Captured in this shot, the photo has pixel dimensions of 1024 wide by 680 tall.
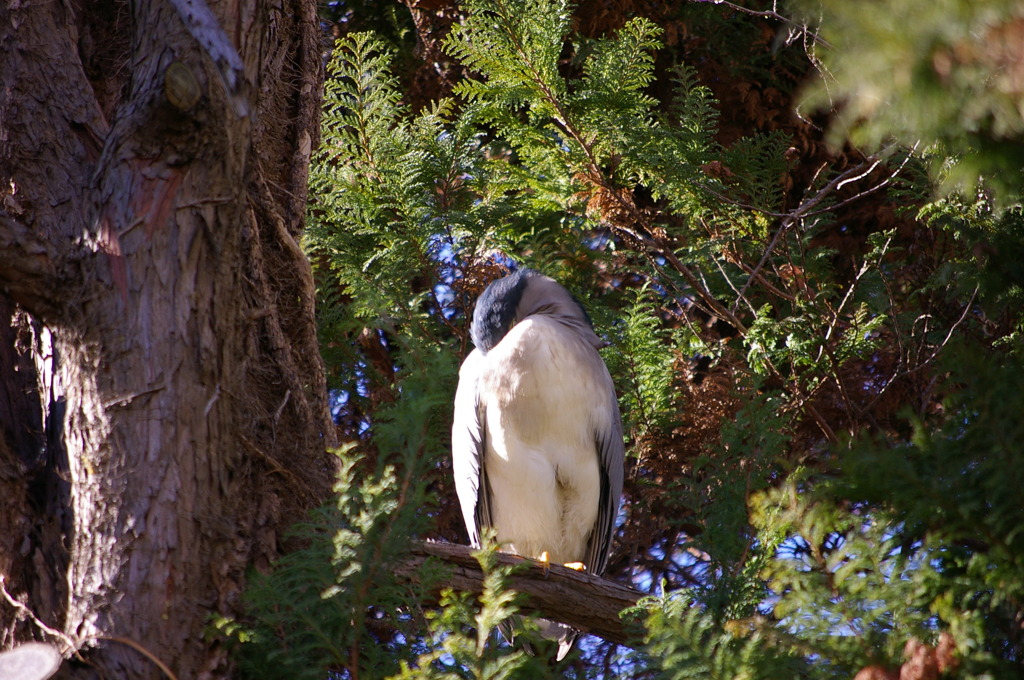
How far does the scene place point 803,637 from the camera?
5.57 ft

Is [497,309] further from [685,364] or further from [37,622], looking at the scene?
[37,622]

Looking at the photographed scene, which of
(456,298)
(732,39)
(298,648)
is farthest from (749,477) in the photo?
(732,39)

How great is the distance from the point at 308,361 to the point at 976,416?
190 centimetres

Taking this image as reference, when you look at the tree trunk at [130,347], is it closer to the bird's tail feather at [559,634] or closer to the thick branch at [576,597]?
the thick branch at [576,597]

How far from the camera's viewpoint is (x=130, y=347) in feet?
7.04

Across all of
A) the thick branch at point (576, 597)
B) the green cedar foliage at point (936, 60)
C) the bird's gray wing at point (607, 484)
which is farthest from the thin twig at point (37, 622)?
the bird's gray wing at point (607, 484)

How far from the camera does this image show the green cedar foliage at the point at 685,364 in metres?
1.67

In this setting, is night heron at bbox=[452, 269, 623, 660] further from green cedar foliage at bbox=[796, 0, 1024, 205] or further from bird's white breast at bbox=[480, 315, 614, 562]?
green cedar foliage at bbox=[796, 0, 1024, 205]

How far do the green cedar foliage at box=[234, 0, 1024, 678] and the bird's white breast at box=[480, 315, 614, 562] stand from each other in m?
0.22

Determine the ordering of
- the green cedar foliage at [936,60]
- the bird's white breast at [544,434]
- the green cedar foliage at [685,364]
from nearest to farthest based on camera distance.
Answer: the green cedar foliage at [936,60]
the green cedar foliage at [685,364]
the bird's white breast at [544,434]

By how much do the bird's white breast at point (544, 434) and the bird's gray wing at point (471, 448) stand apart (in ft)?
0.13

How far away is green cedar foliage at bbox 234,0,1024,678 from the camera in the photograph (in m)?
1.67

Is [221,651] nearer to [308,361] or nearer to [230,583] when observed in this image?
[230,583]

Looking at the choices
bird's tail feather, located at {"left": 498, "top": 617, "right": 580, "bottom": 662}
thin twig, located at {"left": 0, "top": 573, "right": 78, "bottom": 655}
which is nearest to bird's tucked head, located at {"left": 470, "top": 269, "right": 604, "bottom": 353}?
bird's tail feather, located at {"left": 498, "top": 617, "right": 580, "bottom": 662}
